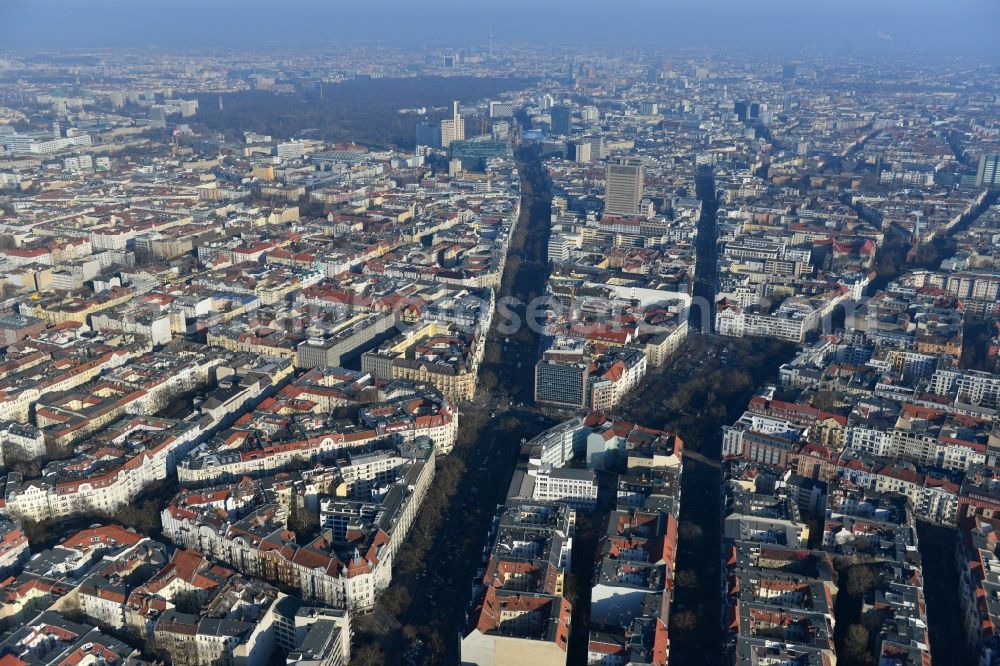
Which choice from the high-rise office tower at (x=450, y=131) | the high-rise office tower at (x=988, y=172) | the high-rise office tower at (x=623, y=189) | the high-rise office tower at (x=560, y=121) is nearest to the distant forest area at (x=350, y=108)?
the high-rise office tower at (x=450, y=131)

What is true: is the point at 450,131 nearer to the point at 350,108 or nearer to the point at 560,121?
the point at 560,121

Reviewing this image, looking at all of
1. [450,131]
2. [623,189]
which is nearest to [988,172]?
[623,189]

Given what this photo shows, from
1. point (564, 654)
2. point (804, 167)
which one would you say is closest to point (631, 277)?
point (564, 654)

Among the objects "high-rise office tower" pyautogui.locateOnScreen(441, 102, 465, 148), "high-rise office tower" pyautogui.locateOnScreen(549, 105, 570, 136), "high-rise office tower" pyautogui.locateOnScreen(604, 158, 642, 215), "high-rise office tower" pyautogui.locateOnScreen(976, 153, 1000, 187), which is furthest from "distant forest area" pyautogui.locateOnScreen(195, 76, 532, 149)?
"high-rise office tower" pyautogui.locateOnScreen(976, 153, 1000, 187)

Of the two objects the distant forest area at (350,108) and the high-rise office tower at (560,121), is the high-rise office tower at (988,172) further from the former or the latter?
the distant forest area at (350,108)

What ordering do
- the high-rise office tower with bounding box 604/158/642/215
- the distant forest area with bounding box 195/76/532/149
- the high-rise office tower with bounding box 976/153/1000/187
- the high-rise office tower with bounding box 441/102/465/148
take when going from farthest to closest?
1. the distant forest area with bounding box 195/76/532/149
2. the high-rise office tower with bounding box 441/102/465/148
3. the high-rise office tower with bounding box 976/153/1000/187
4. the high-rise office tower with bounding box 604/158/642/215

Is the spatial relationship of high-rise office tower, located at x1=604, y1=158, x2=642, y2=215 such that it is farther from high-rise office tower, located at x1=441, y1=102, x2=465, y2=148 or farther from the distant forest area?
the distant forest area
